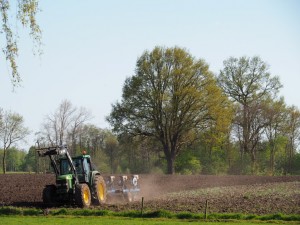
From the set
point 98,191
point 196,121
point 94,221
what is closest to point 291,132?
point 196,121

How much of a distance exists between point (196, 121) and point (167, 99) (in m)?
4.64

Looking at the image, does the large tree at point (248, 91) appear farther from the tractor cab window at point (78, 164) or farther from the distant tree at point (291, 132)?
the tractor cab window at point (78, 164)

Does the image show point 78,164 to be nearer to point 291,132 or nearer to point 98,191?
point 98,191

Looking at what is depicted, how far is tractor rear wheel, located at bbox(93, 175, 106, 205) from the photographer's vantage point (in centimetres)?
2397

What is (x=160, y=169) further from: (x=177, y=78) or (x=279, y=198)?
(x=279, y=198)

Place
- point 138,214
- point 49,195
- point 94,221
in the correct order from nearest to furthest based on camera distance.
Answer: point 94,221
point 138,214
point 49,195

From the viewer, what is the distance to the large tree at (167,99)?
56809 millimetres

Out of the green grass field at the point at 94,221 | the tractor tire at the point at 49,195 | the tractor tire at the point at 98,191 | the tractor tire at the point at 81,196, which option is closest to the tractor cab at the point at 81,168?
the tractor tire at the point at 98,191

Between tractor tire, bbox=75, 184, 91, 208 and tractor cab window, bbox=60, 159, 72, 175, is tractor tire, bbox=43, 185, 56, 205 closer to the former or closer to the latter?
tractor cab window, bbox=60, 159, 72, 175

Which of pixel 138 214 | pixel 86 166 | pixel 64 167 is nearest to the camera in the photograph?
pixel 138 214

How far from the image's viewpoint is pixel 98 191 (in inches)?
952

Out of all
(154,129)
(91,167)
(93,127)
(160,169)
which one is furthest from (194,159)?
(91,167)

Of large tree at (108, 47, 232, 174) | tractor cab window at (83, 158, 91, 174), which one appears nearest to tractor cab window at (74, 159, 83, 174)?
tractor cab window at (83, 158, 91, 174)

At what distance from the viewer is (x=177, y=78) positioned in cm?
5700
